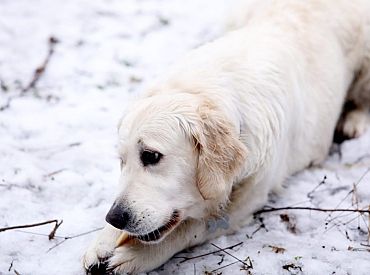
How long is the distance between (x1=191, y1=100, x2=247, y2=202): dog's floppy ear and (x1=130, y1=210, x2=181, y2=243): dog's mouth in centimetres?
22

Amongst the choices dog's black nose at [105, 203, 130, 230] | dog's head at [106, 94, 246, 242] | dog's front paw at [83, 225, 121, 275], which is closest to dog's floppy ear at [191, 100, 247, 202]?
dog's head at [106, 94, 246, 242]

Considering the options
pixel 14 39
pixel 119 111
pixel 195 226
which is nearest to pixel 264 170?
pixel 195 226

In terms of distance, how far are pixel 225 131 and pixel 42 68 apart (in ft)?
9.01

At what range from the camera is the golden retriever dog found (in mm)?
2969

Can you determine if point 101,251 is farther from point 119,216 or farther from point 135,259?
point 119,216

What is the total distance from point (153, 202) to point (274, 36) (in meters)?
1.46

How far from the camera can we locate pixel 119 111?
185 inches

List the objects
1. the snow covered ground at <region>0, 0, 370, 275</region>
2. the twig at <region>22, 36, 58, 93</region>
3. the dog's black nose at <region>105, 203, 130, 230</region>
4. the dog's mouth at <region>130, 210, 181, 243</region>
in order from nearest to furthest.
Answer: the dog's black nose at <region>105, 203, 130, 230</region> → the dog's mouth at <region>130, 210, 181, 243</region> → the snow covered ground at <region>0, 0, 370, 275</region> → the twig at <region>22, 36, 58, 93</region>

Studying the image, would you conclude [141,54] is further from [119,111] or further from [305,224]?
[305,224]

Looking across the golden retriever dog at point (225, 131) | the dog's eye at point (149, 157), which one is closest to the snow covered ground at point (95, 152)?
the golden retriever dog at point (225, 131)

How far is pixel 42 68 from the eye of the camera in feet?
17.1

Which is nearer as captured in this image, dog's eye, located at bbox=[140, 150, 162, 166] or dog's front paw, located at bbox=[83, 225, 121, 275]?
dog's eye, located at bbox=[140, 150, 162, 166]

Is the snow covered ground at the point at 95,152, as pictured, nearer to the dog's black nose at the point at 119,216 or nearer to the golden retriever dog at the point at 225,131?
the golden retriever dog at the point at 225,131

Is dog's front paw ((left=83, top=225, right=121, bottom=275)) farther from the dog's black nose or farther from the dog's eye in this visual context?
the dog's eye
